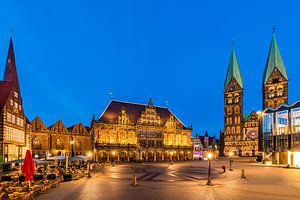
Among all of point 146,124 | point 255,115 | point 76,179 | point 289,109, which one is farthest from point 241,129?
point 76,179

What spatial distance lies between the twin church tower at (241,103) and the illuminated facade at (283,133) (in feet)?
135

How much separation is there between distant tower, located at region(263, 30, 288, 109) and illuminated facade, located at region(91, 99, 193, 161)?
37512 millimetres

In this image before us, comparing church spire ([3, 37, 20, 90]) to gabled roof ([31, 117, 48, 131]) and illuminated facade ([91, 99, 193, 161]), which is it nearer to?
gabled roof ([31, 117, 48, 131])

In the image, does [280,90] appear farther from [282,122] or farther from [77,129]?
[77,129]

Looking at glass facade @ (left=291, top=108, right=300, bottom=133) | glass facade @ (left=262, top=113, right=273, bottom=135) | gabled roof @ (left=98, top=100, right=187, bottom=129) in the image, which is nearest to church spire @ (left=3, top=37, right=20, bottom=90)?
gabled roof @ (left=98, top=100, right=187, bottom=129)

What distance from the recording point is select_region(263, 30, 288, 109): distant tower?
352 ft

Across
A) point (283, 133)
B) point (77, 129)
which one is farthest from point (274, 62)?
Answer: point (77, 129)

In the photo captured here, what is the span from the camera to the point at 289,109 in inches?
2272

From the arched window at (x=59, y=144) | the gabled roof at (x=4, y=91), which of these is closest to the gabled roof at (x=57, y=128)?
the arched window at (x=59, y=144)

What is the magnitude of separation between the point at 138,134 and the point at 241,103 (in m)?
53.6

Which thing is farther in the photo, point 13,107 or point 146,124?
point 146,124

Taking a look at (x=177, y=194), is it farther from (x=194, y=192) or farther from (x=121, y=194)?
(x=121, y=194)

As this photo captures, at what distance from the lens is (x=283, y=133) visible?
5894 centimetres

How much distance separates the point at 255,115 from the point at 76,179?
320 feet
